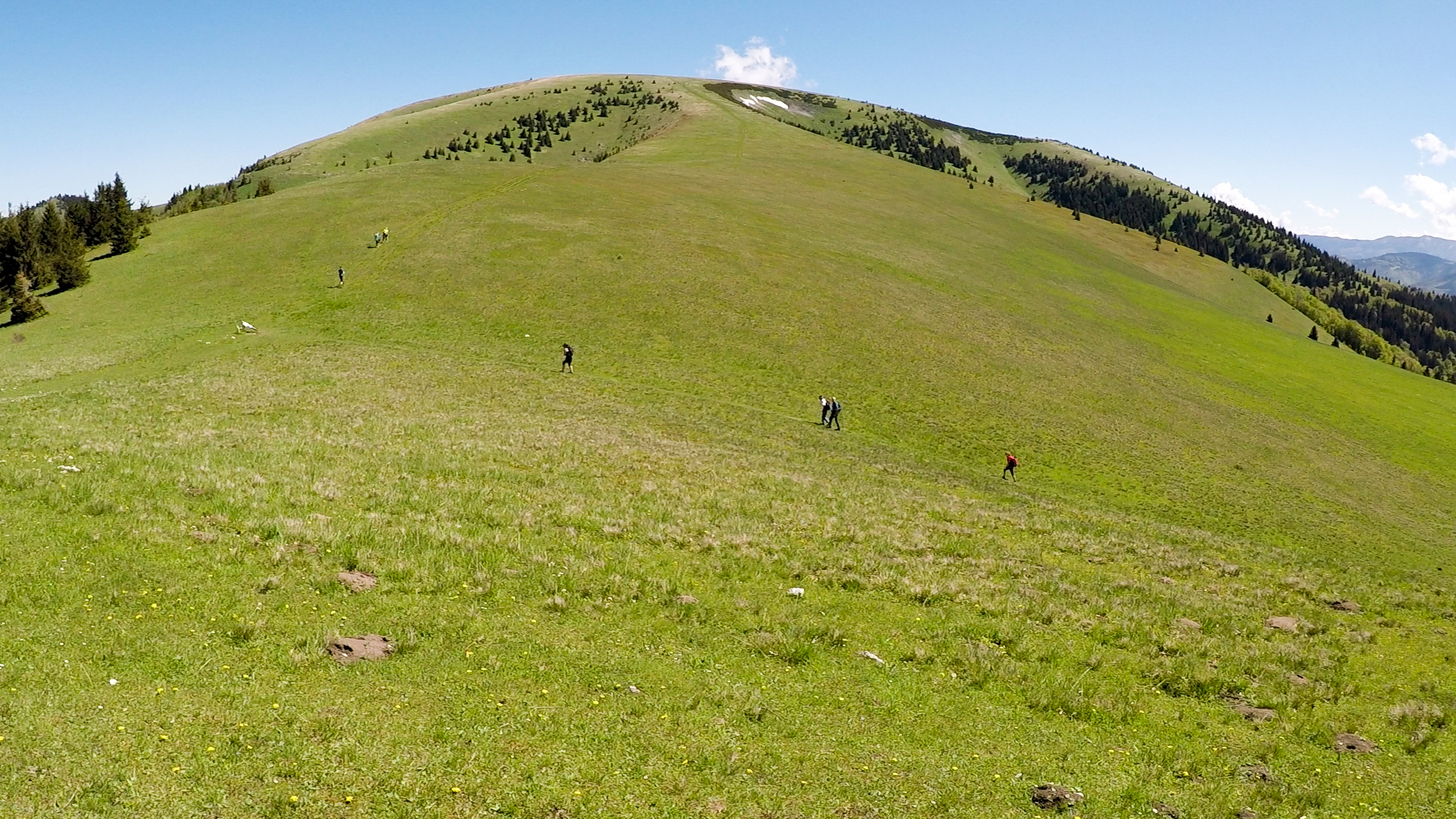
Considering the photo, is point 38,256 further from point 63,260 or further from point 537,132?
point 537,132

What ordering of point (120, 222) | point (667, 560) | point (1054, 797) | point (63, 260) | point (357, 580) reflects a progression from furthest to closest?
1. point (120, 222)
2. point (63, 260)
3. point (667, 560)
4. point (357, 580)
5. point (1054, 797)

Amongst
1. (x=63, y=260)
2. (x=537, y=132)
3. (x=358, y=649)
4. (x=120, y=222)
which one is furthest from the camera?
(x=537, y=132)

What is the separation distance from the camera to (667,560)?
66.7 ft

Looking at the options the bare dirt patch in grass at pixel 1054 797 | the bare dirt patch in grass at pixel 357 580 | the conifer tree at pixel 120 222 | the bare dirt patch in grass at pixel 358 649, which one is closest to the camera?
the bare dirt patch in grass at pixel 1054 797

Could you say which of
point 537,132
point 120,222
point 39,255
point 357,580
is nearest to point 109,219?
point 120,222

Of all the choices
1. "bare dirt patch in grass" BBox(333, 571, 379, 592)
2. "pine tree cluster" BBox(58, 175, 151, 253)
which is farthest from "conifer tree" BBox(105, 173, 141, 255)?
"bare dirt patch in grass" BBox(333, 571, 379, 592)

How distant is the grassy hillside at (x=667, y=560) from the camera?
452 inches

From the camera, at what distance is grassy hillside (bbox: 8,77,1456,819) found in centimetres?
1149

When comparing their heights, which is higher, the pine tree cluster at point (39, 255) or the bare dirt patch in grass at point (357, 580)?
the pine tree cluster at point (39, 255)

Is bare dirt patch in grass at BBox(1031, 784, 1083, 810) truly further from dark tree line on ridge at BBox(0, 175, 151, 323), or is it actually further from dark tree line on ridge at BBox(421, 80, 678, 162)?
dark tree line on ridge at BBox(421, 80, 678, 162)

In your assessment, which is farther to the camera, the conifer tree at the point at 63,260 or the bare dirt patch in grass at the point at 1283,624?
the conifer tree at the point at 63,260

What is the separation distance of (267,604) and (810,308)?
57573 millimetres

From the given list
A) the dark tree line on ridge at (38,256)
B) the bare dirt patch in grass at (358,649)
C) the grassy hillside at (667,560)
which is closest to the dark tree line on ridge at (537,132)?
the dark tree line on ridge at (38,256)

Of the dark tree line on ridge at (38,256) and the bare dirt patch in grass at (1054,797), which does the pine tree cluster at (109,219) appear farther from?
the bare dirt patch in grass at (1054,797)
